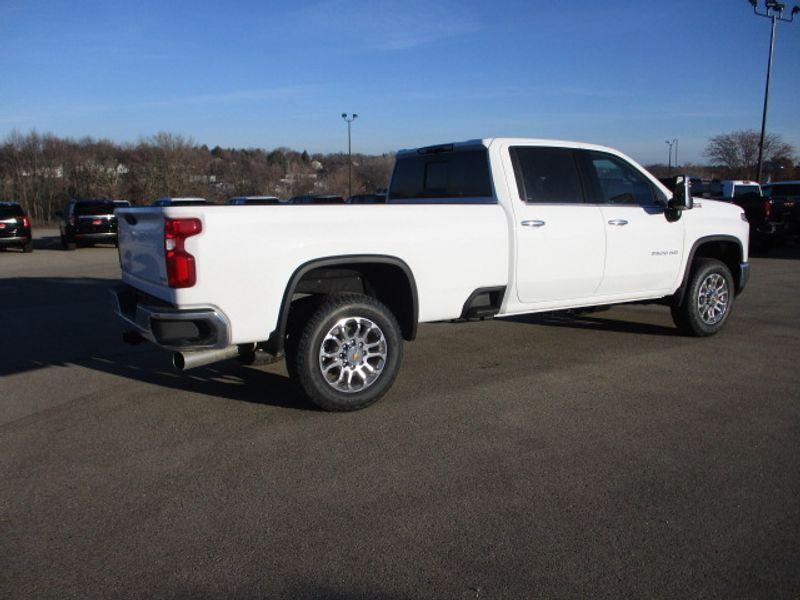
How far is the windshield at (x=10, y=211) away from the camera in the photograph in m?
22.0

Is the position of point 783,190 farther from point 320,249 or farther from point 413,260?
point 320,249

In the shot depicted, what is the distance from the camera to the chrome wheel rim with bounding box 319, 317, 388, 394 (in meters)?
4.95

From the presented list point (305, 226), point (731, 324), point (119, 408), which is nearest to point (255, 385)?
point (119, 408)

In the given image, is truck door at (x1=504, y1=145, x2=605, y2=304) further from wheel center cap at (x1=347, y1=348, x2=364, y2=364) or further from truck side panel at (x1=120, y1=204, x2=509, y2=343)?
wheel center cap at (x1=347, y1=348, x2=364, y2=364)

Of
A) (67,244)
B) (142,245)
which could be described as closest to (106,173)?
(67,244)

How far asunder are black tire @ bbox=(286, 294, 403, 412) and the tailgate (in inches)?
39.1

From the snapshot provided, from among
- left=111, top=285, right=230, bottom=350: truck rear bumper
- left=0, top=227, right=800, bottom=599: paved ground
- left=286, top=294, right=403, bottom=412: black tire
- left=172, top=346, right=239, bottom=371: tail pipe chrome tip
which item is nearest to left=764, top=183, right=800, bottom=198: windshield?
left=0, top=227, right=800, bottom=599: paved ground

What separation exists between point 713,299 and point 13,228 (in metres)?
21.5

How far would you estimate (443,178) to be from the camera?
6648 mm

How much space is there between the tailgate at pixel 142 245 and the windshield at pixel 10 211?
19.6m

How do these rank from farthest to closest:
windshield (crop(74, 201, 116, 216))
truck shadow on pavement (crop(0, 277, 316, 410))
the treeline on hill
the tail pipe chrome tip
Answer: the treeline on hill, windshield (crop(74, 201, 116, 216)), truck shadow on pavement (crop(0, 277, 316, 410)), the tail pipe chrome tip

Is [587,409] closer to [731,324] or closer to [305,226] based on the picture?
[305,226]

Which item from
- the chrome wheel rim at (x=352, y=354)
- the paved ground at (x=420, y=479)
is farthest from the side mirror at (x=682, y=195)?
the chrome wheel rim at (x=352, y=354)

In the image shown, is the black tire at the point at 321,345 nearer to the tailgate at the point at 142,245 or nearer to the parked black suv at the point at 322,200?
the tailgate at the point at 142,245
